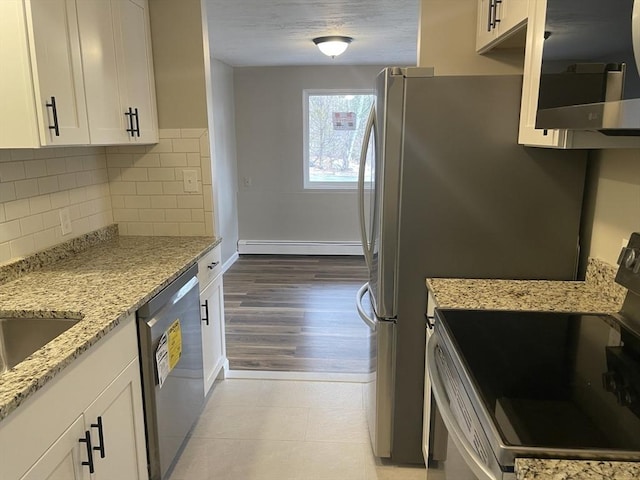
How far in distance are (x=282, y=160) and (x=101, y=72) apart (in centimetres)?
389

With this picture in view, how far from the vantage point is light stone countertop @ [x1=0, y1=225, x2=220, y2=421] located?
1.20 meters

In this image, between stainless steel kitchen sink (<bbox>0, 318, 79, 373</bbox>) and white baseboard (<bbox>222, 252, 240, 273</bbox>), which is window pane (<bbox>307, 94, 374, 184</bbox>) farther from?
stainless steel kitchen sink (<bbox>0, 318, 79, 373</bbox>)

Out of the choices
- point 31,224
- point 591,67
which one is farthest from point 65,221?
point 591,67

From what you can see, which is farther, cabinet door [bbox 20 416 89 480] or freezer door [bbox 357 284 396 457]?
freezer door [bbox 357 284 396 457]

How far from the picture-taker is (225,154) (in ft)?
17.7

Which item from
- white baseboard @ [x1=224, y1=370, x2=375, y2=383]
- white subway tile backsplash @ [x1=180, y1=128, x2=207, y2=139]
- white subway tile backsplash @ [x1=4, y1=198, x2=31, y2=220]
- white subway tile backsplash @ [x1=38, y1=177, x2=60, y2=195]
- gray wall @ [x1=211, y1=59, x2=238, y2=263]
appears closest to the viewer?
white subway tile backsplash @ [x1=4, y1=198, x2=31, y2=220]

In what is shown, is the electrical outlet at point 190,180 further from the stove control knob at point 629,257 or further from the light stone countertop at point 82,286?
the stove control knob at point 629,257

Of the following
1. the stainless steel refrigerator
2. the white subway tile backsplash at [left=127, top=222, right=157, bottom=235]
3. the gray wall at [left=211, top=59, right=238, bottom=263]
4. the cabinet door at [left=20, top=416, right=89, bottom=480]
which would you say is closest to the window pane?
the gray wall at [left=211, top=59, right=238, bottom=263]

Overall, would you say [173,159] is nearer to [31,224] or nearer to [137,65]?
[137,65]

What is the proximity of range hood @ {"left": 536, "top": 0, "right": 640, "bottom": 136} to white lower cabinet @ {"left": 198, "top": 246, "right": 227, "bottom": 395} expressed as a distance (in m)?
1.74

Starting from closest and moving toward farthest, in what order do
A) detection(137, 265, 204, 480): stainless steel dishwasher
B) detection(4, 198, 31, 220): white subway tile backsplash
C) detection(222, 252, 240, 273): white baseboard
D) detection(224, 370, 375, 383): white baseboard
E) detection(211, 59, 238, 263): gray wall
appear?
detection(137, 265, 204, 480): stainless steel dishwasher → detection(4, 198, 31, 220): white subway tile backsplash → detection(224, 370, 375, 383): white baseboard → detection(211, 59, 238, 263): gray wall → detection(222, 252, 240, 273): white baseboard

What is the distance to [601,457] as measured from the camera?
856 millimetres

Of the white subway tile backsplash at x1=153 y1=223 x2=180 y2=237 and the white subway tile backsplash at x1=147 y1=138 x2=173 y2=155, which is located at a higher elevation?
the white subway tile backsplash at x1=147 y1=138 x2=173 y2=155

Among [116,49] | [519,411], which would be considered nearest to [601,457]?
[519,411]
